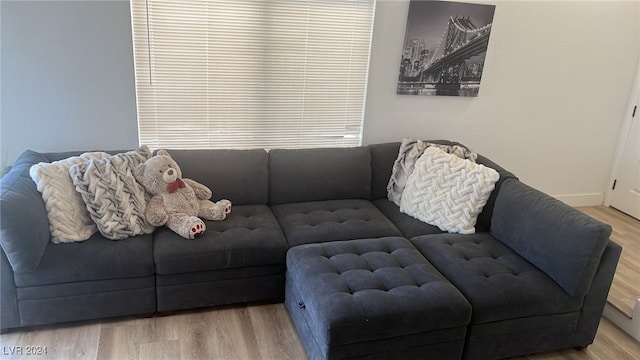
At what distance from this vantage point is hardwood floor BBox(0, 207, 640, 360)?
7.26ft

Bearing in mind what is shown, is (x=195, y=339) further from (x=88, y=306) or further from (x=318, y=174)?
(x=318, y=174)

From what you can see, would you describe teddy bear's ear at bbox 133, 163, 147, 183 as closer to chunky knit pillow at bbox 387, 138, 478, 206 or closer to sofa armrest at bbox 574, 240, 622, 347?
chunky knit pillow at bbox 387, 138, 478, 206

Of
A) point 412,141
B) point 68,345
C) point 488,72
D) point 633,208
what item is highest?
point 488,72

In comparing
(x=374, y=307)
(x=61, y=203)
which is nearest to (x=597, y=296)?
(x=374, y=307)

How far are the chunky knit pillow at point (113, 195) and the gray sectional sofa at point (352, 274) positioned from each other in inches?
2.6

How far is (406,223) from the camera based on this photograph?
9.38 feet

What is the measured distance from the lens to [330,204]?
3.04 metres

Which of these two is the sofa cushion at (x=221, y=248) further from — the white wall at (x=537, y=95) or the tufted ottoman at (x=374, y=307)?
the white wall at (x=537, y=95)

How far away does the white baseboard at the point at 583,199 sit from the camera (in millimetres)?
4250

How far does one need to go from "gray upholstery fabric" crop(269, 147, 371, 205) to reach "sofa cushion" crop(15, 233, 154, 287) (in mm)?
934

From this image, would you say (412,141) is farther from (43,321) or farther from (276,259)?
(43,321)

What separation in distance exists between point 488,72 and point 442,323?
88.1 inches

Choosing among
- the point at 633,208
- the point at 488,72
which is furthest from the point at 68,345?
the point at 633,208

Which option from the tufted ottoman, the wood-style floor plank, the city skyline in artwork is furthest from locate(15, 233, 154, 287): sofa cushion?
the city skyline in artwork
